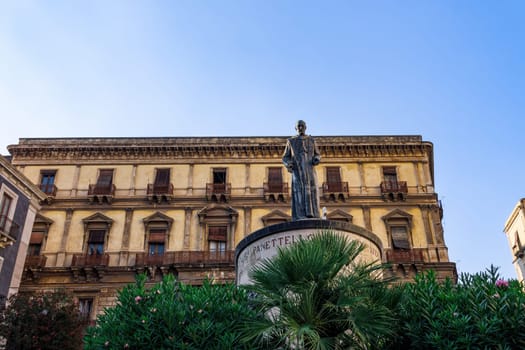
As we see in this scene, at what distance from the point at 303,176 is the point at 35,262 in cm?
2100

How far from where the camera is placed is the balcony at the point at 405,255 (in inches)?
1062

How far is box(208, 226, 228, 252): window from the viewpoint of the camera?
92.1ft

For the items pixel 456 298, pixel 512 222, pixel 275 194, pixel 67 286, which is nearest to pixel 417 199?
pixel 275 194

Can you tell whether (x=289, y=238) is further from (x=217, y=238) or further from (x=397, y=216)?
(x=397, y=216)

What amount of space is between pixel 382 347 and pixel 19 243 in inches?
832

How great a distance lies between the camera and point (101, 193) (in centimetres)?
2950

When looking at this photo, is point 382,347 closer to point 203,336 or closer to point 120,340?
point 203,336

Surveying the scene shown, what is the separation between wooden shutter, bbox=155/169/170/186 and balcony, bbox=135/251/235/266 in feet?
14.9

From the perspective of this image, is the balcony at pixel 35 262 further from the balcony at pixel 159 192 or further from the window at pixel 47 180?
the balcony at pixel 159 192

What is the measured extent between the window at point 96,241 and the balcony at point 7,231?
5.34 meters

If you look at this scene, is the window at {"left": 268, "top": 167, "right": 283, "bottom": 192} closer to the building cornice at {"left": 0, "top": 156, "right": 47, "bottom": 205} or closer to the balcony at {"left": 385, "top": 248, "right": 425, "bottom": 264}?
the balcony at {"left": 385, "top": 248, "right": 425, "bottom": 264}

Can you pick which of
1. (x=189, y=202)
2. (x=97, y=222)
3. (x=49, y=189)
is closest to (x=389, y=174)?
(x=189, y=202)

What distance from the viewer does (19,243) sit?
23.5 meters

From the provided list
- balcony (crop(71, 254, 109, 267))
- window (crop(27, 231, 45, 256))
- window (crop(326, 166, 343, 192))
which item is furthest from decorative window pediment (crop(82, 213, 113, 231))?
window (crop(326, 166, 343, 192))
